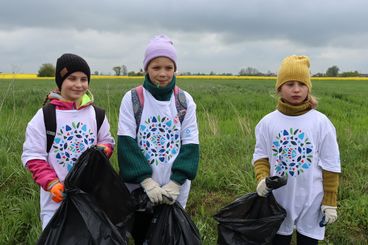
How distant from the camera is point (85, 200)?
2127 millimetres

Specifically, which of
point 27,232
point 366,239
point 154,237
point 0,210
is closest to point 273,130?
point 154,237

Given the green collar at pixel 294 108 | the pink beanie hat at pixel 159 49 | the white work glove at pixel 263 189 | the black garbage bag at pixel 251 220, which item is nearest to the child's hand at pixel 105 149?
the pink beanie hat at pixel 159 49

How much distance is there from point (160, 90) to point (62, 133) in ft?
2.16

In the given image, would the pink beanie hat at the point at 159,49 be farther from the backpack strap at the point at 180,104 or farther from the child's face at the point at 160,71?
the backpack strap at the point at 180,104

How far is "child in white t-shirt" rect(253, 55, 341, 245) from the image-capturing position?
2334 millimetres

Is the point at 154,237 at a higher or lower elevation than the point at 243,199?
lower

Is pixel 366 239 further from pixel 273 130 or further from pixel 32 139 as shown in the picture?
pixel 32 139

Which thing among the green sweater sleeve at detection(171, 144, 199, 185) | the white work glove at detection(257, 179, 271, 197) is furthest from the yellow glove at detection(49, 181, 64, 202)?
the white work glove at detection(257, 179, 271, 197)

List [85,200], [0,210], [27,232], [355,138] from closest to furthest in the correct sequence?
1. [85,200]
2. [27,232]
3. [0,210]
4. [355,138]

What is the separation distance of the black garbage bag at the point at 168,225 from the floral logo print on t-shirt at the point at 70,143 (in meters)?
0.45

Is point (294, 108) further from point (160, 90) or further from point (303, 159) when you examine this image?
point (160, 90)

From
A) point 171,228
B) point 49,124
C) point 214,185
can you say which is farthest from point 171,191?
point 214,185

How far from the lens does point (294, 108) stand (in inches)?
92.9

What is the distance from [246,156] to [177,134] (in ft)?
7.67
